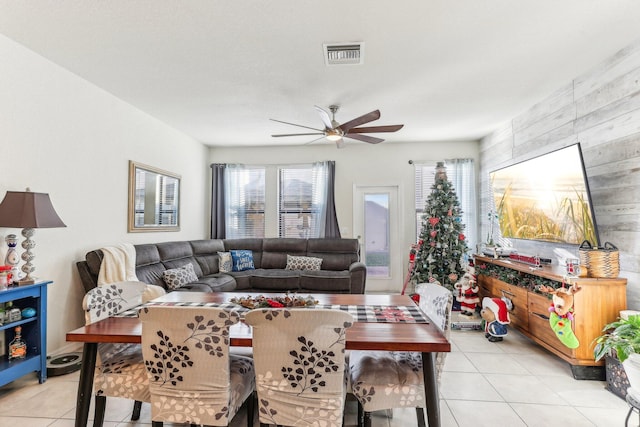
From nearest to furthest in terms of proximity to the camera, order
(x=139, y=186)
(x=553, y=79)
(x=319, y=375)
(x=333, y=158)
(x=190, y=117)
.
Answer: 1. (x=319, y=375)
2. (x=553, y=79)
3. (x=139, y=186)
4. (x=190, y=117)
5. (x=333, y=158)

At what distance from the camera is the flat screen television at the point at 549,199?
294cm

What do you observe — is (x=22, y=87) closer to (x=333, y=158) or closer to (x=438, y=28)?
(x=438, y=28)

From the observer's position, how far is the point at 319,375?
1.49 metres

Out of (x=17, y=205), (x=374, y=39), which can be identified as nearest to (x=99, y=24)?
(x=17, y=205)

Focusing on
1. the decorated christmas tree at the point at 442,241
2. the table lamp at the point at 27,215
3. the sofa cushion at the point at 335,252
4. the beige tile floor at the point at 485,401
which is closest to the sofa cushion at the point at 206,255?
the sofa cushion at the point at 335,252

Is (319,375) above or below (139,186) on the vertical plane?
below

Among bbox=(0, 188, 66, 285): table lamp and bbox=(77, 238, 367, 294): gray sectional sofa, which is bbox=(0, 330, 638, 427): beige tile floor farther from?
bbox=(77, 238, 367, 294): gray sectional sofa

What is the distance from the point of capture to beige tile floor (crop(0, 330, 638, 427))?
215 cm

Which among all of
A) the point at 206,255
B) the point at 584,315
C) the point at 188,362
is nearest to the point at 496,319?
the point at 584,315

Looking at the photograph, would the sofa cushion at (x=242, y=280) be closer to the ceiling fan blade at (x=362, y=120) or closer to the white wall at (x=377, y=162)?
the white wall at (x=377, y=162)

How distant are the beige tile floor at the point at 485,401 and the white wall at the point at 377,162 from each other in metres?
3.10

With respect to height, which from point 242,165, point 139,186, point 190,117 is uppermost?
point 190,117

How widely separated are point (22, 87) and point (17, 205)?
1065 millimetres

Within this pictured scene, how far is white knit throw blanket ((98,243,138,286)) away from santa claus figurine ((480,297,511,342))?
12.3 feet
